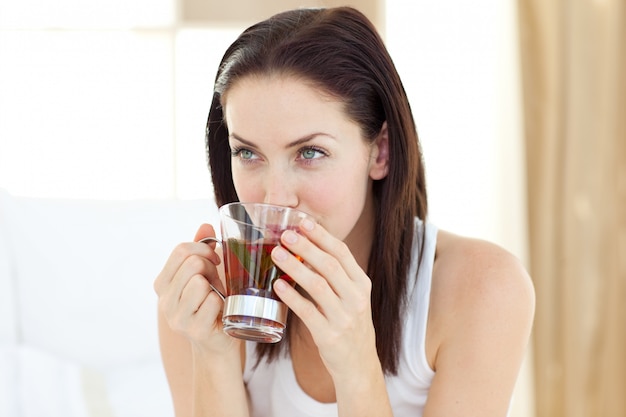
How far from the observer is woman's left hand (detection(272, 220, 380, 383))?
1.31m

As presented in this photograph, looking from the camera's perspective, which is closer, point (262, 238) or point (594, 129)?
point (262, 238)

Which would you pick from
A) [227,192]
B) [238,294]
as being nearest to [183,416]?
[227,192]

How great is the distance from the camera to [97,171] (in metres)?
3.42

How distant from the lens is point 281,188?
1492mm

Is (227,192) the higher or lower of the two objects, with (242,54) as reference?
lower

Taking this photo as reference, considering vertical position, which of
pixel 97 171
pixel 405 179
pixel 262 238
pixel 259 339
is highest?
pixel 97 171

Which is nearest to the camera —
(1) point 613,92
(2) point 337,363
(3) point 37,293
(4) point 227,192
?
(2) point 337,363

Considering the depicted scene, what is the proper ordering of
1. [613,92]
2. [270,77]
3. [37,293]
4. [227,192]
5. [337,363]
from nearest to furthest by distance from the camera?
[337,363] → [270,77] → [227,192] → [37,293] → [613,92]

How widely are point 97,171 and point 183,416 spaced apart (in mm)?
1757

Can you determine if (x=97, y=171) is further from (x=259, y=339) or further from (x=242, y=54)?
(x=259, y=339)

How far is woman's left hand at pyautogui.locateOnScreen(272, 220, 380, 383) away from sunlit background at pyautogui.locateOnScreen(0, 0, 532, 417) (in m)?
2.10

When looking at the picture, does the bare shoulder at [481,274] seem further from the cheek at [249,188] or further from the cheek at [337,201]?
the cheek at [249,188]

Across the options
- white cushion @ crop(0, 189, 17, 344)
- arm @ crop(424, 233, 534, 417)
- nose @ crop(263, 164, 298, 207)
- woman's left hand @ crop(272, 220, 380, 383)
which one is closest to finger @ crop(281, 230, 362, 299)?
woman's left hand @ crop(272, 220, 380, 383)

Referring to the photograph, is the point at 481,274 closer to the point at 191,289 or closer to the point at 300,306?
the point at 300,306
